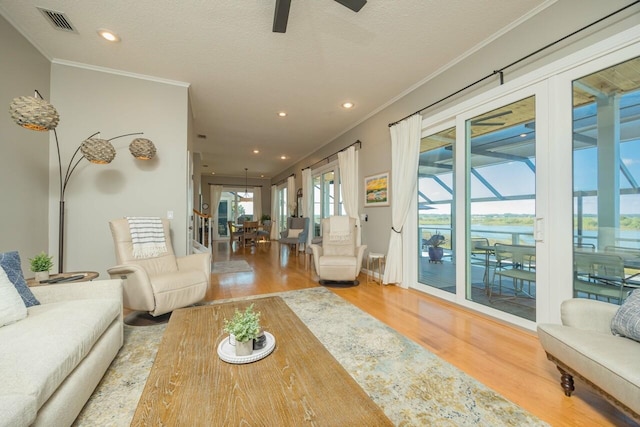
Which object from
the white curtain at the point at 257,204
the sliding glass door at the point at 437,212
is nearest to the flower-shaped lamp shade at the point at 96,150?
the sliding glass door at the point at 437,212

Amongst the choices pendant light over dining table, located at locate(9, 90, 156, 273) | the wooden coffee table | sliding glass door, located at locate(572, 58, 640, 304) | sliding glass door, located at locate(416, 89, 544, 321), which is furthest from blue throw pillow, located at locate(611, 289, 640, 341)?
pendant light over dining table, located at locate(9, 90, 156, 273)

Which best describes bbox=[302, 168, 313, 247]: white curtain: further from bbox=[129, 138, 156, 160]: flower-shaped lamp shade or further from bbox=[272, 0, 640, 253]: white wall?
bbox=[129, 138, 156, 160]: flower-shaped lamp shade

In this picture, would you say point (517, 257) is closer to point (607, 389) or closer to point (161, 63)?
point (607, 389)

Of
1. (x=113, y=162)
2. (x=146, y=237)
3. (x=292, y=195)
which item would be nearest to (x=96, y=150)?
(x=113, y=162)

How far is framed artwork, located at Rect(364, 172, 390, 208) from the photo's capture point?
13.6 feet

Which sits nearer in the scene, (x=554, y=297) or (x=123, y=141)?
(x=554, y=297)

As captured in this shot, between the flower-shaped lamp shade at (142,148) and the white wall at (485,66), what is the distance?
3.28 meters

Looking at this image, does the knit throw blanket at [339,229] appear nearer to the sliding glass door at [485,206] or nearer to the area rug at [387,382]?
the sliding glass door at [485,206]

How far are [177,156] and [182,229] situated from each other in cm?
98

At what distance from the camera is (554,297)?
7.02ft

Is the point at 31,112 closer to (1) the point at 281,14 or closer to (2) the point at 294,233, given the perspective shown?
(1) the point at 281,14

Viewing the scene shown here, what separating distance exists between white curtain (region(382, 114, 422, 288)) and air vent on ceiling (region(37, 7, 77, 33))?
3763 mm

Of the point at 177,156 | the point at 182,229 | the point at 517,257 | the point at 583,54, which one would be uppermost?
the point at 583,54

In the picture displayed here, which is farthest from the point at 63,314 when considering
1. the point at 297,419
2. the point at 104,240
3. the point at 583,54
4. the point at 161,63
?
the point at 583,54
